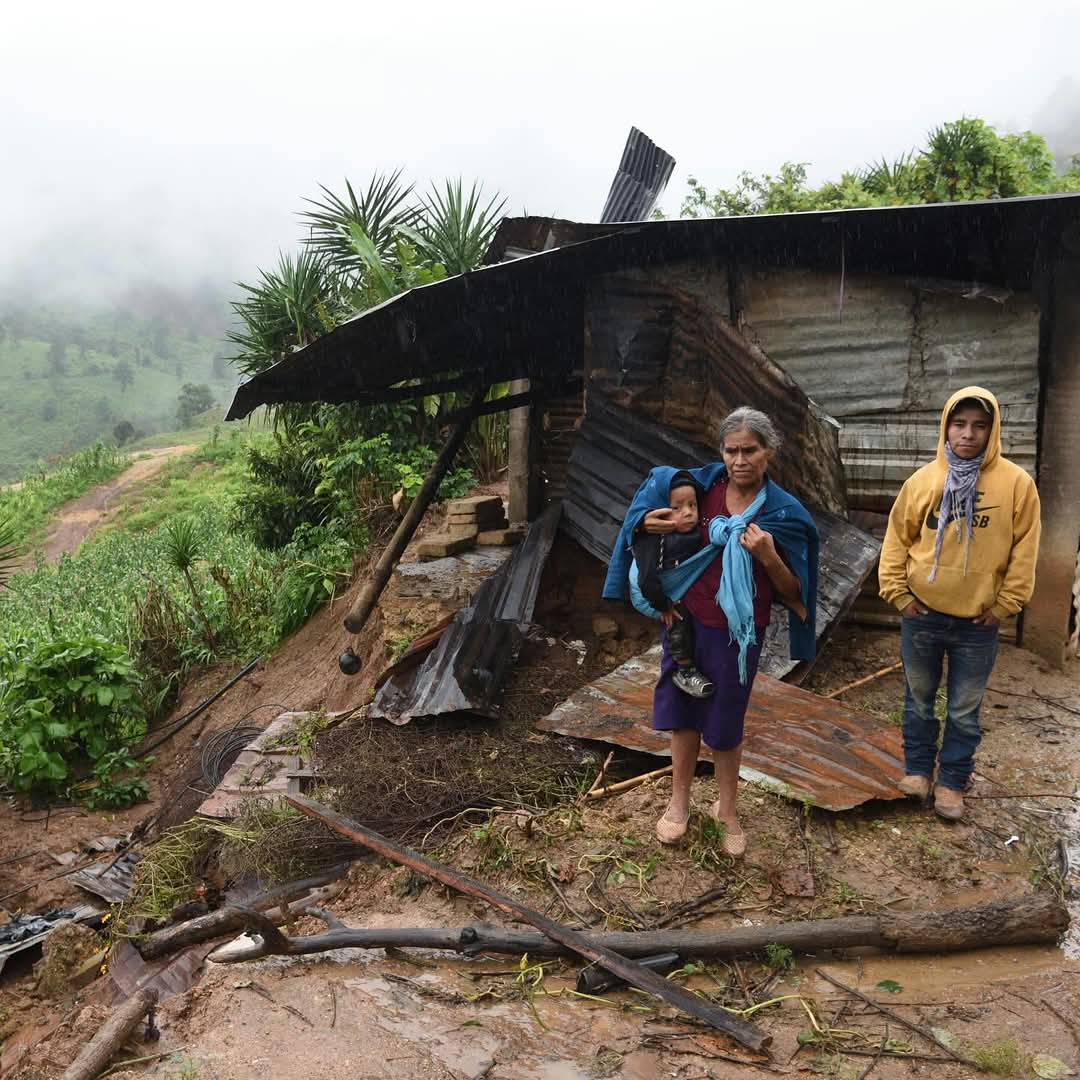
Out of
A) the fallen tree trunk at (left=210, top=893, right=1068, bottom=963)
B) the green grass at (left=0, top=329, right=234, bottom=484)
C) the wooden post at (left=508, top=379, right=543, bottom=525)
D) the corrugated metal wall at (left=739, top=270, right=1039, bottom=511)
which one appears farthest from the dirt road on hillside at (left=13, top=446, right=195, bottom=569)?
the fallen tree trunk at (left=210, top=893, right=1068, bottom=963)

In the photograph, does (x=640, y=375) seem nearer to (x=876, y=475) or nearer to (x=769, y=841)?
(x=876, y=475)

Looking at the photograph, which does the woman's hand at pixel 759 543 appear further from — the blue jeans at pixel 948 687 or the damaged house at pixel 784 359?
the damaged house at pixel 784 359

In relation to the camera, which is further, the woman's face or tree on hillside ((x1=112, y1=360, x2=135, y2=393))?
tree on hillside ((x1=112, y1=360, x2=135, y2=393))

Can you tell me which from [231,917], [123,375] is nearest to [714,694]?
[231,917]

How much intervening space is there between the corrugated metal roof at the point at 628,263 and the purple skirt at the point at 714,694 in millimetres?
2618

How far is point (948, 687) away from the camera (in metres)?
3.55

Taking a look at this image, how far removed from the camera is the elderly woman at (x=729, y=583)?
310 centimetres

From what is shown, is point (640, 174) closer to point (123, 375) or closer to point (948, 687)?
point (948, 687)

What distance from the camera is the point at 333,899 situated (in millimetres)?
3854

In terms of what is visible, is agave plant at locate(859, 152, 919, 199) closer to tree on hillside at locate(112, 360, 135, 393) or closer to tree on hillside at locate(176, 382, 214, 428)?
tree on hillside at locate(176, 382, 214, 428)

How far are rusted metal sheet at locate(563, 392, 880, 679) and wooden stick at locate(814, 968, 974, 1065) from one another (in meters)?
2.25

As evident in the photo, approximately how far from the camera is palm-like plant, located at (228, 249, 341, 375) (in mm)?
13414

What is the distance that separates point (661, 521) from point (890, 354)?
3030 mm

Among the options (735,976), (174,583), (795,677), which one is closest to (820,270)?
(795,677)
